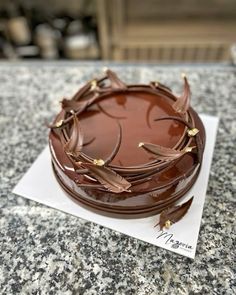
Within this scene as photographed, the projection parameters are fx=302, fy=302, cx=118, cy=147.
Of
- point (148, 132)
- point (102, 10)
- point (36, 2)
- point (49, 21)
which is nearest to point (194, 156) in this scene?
point (148, 132)

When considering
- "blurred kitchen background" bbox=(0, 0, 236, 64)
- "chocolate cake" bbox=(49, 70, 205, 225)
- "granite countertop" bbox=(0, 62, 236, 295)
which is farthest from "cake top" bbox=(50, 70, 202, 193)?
"blurred kitchen background" bbox=(0, 0, 236, 64)

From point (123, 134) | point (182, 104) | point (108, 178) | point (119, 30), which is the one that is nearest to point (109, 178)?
point (108, 178)

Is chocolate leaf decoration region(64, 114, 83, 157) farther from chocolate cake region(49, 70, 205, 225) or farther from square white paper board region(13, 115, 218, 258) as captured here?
square white paper board region(13, 115, 218, 258)

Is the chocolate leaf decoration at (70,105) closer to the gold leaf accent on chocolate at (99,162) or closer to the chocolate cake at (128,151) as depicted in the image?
the chocolate cake at (128,151)

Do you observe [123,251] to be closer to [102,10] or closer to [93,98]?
[93,98]

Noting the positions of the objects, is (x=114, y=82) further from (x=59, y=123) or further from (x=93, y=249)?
(x=93, y=249)

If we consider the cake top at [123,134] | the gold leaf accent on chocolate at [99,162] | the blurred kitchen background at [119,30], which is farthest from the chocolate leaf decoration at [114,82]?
the blurred kitchen background at [119,30]

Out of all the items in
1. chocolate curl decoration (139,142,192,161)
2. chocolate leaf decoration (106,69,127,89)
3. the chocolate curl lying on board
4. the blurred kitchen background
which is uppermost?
chocolate leaf decoration (106,69,127,89)
